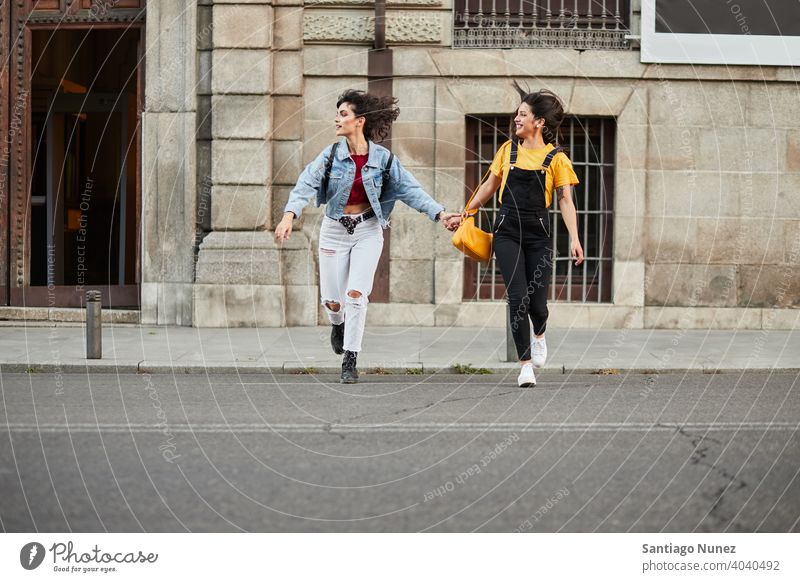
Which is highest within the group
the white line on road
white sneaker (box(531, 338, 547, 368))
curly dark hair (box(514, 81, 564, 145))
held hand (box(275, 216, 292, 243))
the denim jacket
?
curly dark hair (box(514, 81, 564, 145))

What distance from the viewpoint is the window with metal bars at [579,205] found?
14594 millimetres

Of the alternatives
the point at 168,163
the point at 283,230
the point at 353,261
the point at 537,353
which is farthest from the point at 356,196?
the point at 168,163

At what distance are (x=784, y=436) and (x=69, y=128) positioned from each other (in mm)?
12395

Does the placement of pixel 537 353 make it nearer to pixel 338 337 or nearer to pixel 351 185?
pixel 338 337

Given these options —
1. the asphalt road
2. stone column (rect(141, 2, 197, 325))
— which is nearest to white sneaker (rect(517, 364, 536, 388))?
the asphalt road

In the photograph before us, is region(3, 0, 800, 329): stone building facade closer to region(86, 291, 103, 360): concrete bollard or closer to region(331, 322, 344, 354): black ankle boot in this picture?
region(86, 291, 103, 360): concrete bollard

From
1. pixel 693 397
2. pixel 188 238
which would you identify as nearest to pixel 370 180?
pixel 693 397

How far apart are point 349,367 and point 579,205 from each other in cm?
673

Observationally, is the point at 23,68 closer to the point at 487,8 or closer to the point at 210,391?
the point at 487,8

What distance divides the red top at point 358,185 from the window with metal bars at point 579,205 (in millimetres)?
6161

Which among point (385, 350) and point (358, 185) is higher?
point (358, 185)

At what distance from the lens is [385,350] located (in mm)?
11523

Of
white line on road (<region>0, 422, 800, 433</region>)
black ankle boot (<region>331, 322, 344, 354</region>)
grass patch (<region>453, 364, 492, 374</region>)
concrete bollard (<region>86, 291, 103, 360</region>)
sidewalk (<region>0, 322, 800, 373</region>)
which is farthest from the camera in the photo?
concrete bollard (<region>86, 291, 103, 360</region>)

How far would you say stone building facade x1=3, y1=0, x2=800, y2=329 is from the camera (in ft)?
46.3
